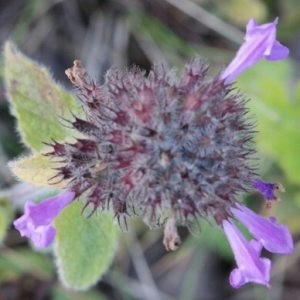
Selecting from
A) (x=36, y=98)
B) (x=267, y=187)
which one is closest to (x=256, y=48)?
(x=267, y=187)

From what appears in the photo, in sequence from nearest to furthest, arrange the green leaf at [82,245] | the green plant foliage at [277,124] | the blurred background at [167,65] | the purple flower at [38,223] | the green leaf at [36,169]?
the purple flower at [38,223] < the green leaf at [36,169] < the green leaf at [82,245] < the green plant foliage at [277,124] < the blurred background at [167,65]

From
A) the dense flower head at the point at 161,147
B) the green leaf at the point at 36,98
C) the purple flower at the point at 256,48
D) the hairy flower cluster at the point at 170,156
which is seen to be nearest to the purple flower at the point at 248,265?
the hairy flower cluster at the point at 170,156

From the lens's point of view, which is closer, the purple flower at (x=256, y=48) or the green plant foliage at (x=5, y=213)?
the purple flower at (x=256, y=48)

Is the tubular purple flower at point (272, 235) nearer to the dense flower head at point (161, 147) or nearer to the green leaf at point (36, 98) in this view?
the dense flower head at point (161, 147)

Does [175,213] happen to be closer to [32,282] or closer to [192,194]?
[192,194]

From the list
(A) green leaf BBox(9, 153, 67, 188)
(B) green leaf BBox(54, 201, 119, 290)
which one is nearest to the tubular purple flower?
(B) green leaf BBox(54, 201, 119, 290)

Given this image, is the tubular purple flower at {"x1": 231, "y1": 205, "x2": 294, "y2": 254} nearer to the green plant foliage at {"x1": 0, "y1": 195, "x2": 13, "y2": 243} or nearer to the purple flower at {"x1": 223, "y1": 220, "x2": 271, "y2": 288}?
the purple flower at {"x1": 223, "y1": 220, "x2": 271, "y2": 288}
